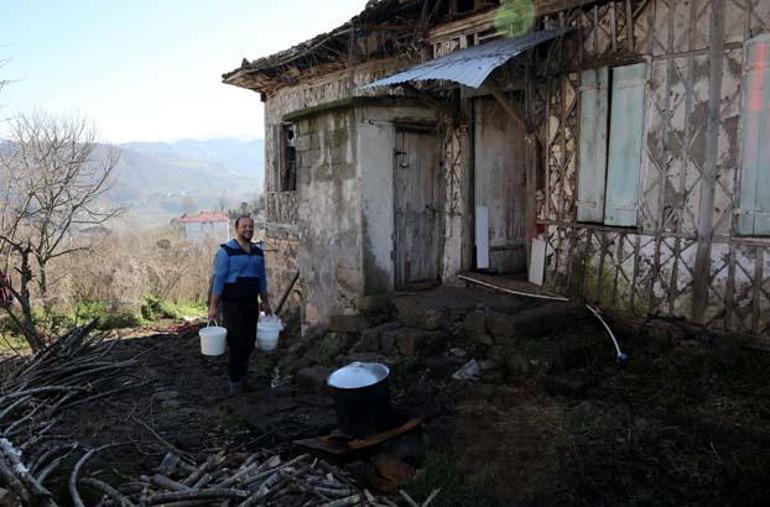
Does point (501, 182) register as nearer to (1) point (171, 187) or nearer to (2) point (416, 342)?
(2) point (416, 342)

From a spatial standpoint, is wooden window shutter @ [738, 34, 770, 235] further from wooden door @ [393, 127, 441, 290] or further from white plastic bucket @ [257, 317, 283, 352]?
white plastic bucket @ [257, 317, 283, 352]

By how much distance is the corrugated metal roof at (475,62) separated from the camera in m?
6.38

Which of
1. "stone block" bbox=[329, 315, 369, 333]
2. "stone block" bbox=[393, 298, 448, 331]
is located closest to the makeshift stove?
"stone block" bbox=[393, 298, 448, 331]

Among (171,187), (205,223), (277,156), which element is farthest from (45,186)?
(171,187)

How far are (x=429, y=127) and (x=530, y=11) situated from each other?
211 cm

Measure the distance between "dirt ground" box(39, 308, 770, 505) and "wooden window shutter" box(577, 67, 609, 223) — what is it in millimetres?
1382

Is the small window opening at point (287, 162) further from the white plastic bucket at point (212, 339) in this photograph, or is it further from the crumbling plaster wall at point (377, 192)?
the white plastic bucket at point (212, 339)

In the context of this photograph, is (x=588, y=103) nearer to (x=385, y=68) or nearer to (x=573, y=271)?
(x=573, y=271)

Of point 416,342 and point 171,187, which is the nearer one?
point 416,342

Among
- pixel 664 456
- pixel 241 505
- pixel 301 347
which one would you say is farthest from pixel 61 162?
pixel 664 456

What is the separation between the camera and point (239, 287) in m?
6.80

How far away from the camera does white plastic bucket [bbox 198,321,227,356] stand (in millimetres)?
7723

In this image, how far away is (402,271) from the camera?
878cm

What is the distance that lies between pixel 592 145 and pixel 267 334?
522 centimetres
